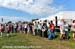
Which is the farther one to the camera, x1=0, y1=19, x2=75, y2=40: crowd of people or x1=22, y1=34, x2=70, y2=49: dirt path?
x1=0, y1=19, x2=75, y2=40: crowd of people

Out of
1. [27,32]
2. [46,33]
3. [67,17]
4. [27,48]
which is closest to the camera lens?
[27,48]

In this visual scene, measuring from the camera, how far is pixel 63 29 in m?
27.0

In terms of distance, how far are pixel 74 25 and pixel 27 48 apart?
829 centimetres

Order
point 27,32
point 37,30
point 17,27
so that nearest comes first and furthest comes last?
point 37,30 < point 27,32 < point 17,27

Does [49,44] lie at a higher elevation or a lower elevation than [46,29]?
lower

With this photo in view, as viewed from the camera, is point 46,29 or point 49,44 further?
point 46,29

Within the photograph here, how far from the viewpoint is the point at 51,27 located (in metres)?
28.6

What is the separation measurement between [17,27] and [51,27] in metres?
22.6

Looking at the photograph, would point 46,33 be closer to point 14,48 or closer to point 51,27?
point 51,27

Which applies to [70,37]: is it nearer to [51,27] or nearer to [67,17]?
[51,27]

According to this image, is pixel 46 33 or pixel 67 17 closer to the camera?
pixel 46 33

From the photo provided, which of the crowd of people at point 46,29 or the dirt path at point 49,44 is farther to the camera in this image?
the crowd of people at point 46,29

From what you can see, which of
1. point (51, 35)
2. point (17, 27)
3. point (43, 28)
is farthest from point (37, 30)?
point (17, 27)

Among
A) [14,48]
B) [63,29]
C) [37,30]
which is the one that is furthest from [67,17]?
[14,48]
